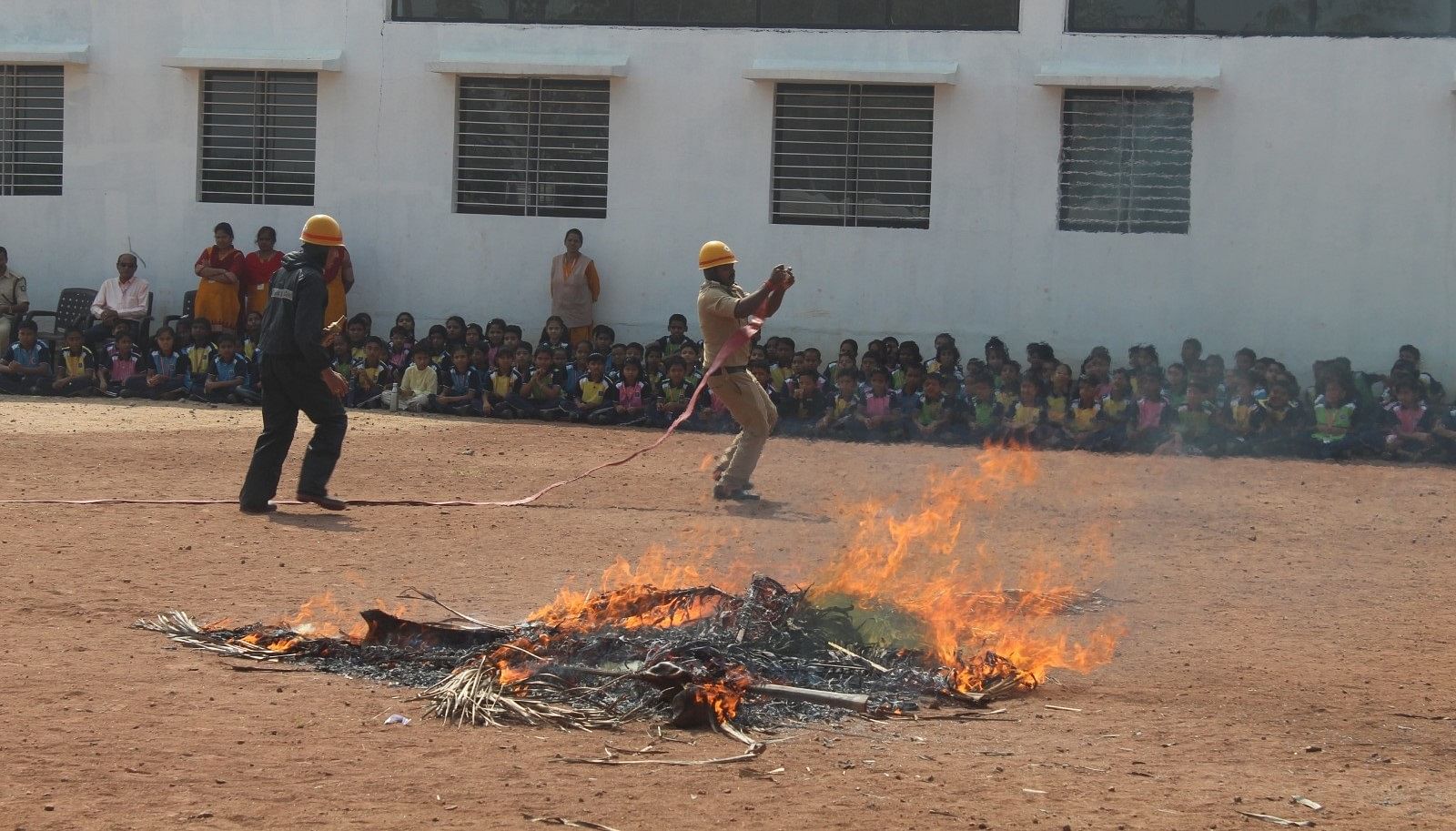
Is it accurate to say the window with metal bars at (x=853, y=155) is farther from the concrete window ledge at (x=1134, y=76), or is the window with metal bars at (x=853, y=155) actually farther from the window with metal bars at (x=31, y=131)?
the window with metal bars at (x=31, y=131)

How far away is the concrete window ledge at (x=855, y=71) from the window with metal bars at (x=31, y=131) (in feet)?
27.4

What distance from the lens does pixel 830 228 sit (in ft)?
55.6

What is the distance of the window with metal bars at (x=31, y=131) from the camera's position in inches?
744

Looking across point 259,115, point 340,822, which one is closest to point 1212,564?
point 340,822

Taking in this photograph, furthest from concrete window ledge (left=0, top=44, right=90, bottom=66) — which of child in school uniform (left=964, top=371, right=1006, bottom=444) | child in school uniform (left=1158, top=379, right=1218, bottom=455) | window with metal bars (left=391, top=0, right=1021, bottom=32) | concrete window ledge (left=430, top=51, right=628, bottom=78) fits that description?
child in school uniform (left=1158, top=379, right=1218, bottom=455)

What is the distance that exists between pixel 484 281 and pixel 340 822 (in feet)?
45.0

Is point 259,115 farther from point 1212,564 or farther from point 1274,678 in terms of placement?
point 1274,678

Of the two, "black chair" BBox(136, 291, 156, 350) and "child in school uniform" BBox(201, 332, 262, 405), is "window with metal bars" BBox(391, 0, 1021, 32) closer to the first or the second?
"black chair" BBox(136, 291, 156, 350)

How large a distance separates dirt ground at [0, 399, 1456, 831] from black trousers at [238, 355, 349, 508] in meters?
0.26

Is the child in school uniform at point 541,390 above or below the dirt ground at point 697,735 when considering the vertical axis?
above

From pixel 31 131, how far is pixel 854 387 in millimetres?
10651

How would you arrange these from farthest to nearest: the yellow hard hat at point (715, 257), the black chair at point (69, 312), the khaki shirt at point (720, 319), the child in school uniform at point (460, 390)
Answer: the black chair at point (69, 312)
the child in school uniform at point (460, 390)
the yellow hard hat at point (715, 257)
the khaki shirt at point (720, 319)

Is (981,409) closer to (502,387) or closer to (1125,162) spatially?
(1125,162)

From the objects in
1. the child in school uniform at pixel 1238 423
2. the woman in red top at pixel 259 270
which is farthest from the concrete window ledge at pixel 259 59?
the child in school uniform at pixel 1238 423
